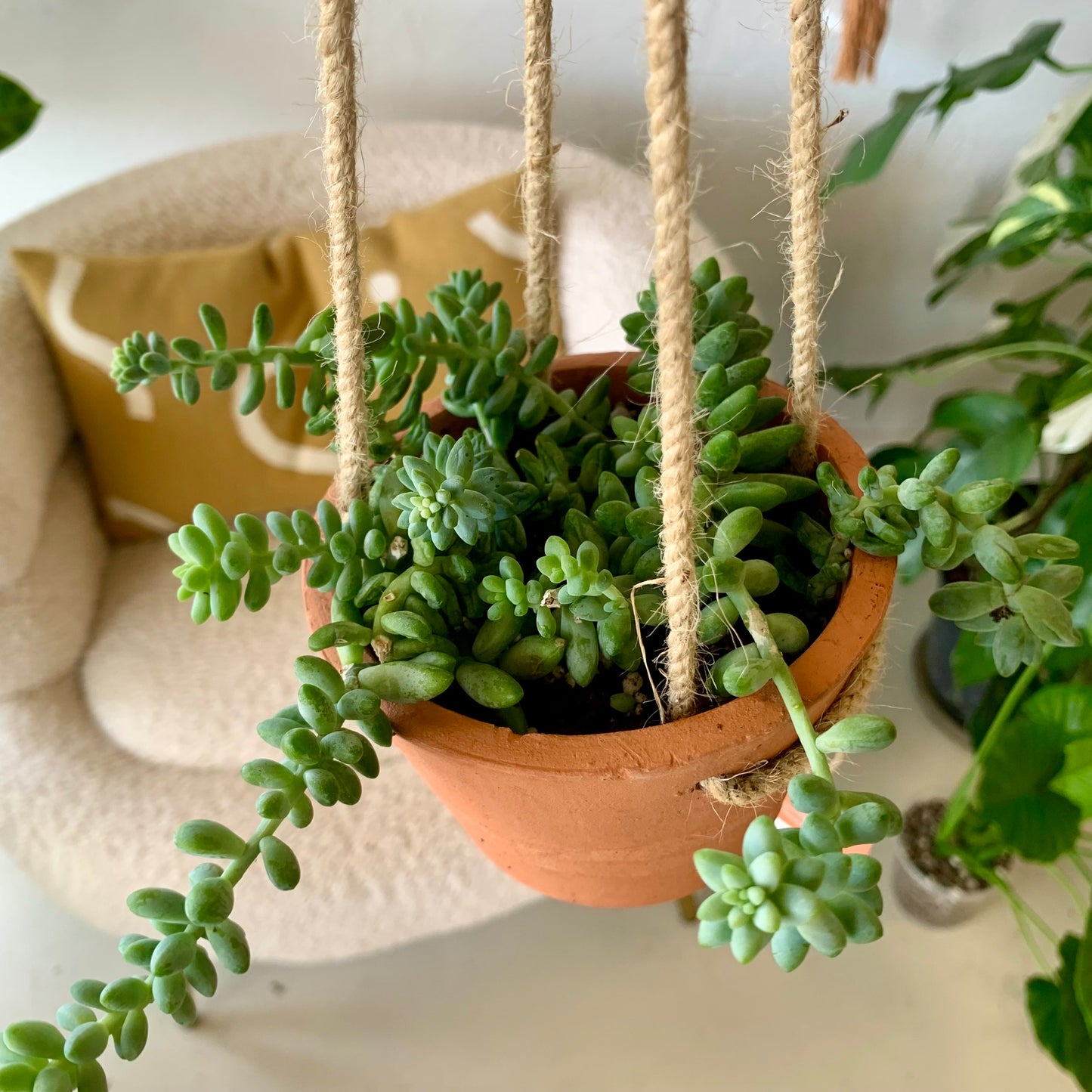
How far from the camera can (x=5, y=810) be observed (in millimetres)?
1048

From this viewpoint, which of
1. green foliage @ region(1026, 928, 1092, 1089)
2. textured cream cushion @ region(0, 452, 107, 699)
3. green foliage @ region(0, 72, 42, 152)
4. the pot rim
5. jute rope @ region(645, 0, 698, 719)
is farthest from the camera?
textured cream cushion @ region(0, 452, 107, 699)

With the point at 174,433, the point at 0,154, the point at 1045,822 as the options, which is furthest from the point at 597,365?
the point at 0,154

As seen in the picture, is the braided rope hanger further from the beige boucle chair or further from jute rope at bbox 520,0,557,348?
the beige boucle chair

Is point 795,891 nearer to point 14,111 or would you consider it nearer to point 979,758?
point 979,758

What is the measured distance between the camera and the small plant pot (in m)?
1.15

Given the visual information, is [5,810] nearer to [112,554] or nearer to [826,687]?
[112,554]

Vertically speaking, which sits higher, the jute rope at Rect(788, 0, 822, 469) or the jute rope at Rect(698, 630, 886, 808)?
the jute rope at Rect(788, 0, 822, 469)

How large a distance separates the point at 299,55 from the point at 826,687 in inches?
48.8

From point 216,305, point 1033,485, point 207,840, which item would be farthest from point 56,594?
point 1033,485

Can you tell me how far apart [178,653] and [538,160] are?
3.02 ft

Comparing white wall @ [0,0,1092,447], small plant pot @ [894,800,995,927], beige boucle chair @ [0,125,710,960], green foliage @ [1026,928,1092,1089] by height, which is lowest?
small plant pot @ [894,800,995,927]

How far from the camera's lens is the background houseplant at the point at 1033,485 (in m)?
0.87

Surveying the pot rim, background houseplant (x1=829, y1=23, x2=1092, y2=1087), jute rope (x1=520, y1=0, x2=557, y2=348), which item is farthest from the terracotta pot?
background houseplant (x1=829, y1=23, x2=1092, y2=1087)

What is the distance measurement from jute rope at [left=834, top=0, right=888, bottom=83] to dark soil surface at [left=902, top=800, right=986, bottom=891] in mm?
960
